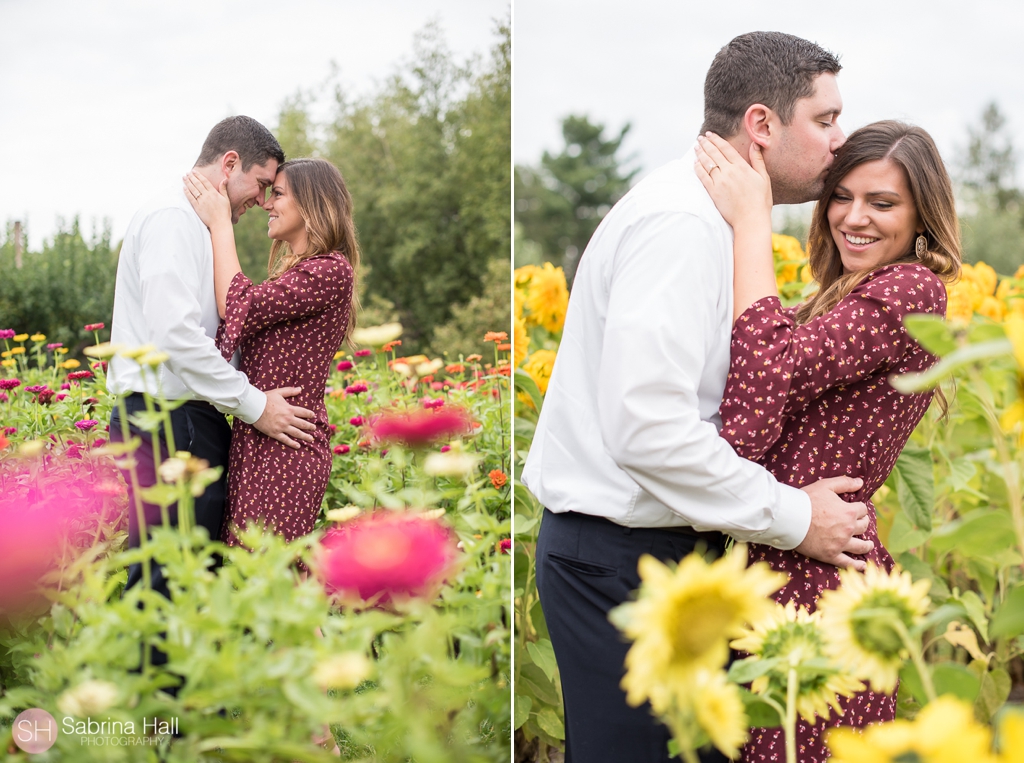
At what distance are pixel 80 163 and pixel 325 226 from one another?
76 centimetres

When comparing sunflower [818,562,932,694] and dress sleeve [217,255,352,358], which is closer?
sunflower [818,562,932,694]

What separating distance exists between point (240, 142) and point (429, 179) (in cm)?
1366

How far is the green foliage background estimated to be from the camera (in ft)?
44.4

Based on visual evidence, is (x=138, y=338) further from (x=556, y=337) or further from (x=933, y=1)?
(x=933, y=1)

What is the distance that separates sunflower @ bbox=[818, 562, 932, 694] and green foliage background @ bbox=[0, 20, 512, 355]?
35.6ft

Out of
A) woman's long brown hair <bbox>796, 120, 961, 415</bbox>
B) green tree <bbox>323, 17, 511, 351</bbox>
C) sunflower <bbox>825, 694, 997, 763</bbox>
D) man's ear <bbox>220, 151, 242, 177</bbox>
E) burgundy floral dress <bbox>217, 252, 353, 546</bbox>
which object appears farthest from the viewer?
green tree <bbox>323, 17, 511, 351</bbox>

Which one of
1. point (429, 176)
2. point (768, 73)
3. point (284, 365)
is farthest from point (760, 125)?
point (429, 176)

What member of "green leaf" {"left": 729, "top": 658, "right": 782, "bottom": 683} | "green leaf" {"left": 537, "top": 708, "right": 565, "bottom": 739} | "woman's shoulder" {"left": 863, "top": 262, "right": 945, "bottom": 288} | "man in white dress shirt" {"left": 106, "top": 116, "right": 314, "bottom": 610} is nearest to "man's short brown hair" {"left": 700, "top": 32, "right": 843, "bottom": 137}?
"woman's shoulder" {"left": 863, "top": 262, "right": 945, "bottom": 288}

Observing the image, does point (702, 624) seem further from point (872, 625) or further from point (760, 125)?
point (760, 125)

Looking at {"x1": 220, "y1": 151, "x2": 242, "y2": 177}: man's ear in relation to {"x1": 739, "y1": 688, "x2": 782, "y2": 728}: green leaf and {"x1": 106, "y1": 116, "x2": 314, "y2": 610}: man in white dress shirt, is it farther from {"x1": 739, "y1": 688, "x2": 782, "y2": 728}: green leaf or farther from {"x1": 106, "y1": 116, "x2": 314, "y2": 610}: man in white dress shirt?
{"x1": 739, "y1": 688, "x2": 782, "y2": 728}: green leaf

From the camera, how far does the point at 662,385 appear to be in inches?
48.6

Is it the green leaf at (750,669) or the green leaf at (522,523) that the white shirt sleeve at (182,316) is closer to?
the green leaf at (522,523)

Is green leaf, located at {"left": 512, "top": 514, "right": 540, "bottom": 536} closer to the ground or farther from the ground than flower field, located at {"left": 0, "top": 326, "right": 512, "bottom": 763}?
closer to the ground

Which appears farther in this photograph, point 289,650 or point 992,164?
point 992,164
